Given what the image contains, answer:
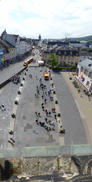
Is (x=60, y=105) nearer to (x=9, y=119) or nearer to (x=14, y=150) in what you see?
(x=9, y=119)

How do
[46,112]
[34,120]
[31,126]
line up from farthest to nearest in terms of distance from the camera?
[46,112] < [34,120] < [31,126]

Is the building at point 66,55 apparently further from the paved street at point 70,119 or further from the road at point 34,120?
the road at point 34,120

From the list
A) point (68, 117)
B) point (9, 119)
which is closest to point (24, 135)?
point (9, 119)

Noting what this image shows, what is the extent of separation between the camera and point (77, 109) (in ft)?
110

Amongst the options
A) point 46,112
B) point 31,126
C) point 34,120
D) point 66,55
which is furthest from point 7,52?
point 31,126

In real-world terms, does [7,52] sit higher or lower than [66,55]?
higher

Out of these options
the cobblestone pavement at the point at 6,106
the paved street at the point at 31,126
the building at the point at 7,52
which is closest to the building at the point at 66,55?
the building at the point at 7,52

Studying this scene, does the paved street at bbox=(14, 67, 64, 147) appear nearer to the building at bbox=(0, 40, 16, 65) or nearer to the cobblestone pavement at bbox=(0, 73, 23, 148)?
the cobblestone pavement at bbox=(0, 73, 23, 148)

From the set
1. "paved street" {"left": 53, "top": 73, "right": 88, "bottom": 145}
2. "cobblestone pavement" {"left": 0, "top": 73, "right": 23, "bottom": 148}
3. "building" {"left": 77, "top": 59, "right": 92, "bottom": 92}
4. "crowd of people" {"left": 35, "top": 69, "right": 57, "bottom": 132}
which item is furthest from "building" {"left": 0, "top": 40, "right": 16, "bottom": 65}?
"paved street" {"left": 53, "top": 73, "right": 88, "bottom": 145}

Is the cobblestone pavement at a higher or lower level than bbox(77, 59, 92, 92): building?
lower

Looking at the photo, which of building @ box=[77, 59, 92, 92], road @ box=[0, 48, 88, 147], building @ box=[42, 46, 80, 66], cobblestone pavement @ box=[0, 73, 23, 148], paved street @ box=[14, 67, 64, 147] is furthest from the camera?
building @ box=[42, 46, 80, 66]

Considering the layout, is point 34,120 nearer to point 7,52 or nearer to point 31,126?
point 31,126

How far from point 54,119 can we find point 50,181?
2379 cm

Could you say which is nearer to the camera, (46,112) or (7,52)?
(46,112)
